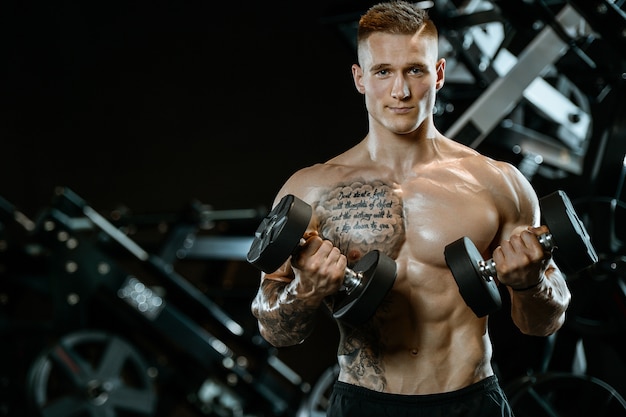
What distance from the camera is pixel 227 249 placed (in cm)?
426

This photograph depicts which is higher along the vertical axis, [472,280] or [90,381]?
[472,280]

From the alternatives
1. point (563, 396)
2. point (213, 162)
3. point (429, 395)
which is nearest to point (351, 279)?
point (429, 395)

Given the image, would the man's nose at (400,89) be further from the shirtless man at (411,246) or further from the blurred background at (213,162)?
the blurred background at (213,162)

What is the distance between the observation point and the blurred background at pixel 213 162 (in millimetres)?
2943

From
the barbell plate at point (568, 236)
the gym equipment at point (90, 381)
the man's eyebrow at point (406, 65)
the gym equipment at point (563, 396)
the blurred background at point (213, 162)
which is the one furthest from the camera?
the gym equipment at point (90, 381)

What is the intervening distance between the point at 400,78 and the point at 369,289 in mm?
454

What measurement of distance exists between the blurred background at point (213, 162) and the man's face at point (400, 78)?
1.14m

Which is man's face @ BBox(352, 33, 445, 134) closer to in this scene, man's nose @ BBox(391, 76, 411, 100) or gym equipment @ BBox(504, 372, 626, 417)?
man's nose @ BBox(391, 76, 411, 100)

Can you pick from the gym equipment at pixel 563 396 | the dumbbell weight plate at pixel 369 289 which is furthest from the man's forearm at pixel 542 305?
the gym equipment at pixel 563 396

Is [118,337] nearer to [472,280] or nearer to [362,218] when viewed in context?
[362,218]

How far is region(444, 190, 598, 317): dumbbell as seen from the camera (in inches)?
60.0

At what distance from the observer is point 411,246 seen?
69.6 inches

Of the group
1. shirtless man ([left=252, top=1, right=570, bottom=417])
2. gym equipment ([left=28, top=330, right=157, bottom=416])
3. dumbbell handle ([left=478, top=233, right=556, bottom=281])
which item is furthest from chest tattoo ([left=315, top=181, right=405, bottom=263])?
gym equipment ([left=28, top=330, right=157, bottom=416])

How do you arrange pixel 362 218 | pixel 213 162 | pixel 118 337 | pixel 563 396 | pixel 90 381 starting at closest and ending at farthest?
pixel 362 218
pixel 563 396
pixel 90 381
pixel 118 337
pixel 213 162
